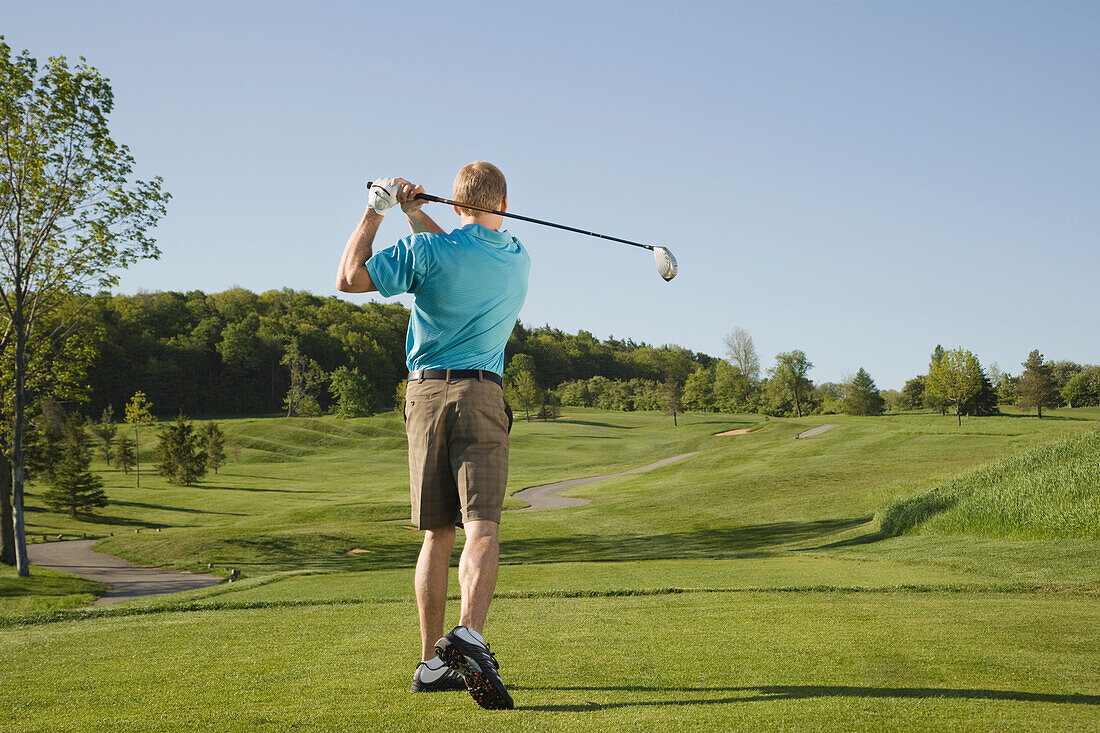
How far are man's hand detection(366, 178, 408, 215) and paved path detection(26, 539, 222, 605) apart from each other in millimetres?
11909

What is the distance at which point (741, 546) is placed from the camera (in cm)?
1850

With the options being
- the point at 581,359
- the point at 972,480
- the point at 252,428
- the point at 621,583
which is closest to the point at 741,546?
the point at 972,480

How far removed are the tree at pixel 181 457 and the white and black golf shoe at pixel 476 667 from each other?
122 feet

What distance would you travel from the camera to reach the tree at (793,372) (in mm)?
67875

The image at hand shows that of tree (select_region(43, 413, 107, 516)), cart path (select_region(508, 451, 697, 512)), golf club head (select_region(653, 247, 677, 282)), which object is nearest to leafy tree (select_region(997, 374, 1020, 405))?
cart path (select_region(508, 451, 697, 512))

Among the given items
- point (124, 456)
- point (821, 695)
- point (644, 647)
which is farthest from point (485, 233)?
point (124, 456)

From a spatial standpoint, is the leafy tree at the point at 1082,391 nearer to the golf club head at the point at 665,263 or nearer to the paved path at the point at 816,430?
the paved path at the point at 816,430

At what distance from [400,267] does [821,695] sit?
2177mm

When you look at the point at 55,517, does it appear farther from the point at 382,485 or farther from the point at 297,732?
the point at 297,732

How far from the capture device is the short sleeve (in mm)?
3100

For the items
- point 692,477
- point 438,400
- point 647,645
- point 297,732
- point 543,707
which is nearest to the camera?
point 297,732

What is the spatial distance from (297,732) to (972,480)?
57.1 ft

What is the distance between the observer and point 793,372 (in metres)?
68.3

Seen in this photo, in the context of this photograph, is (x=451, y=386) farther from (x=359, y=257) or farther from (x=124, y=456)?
(x=124, y=456)
